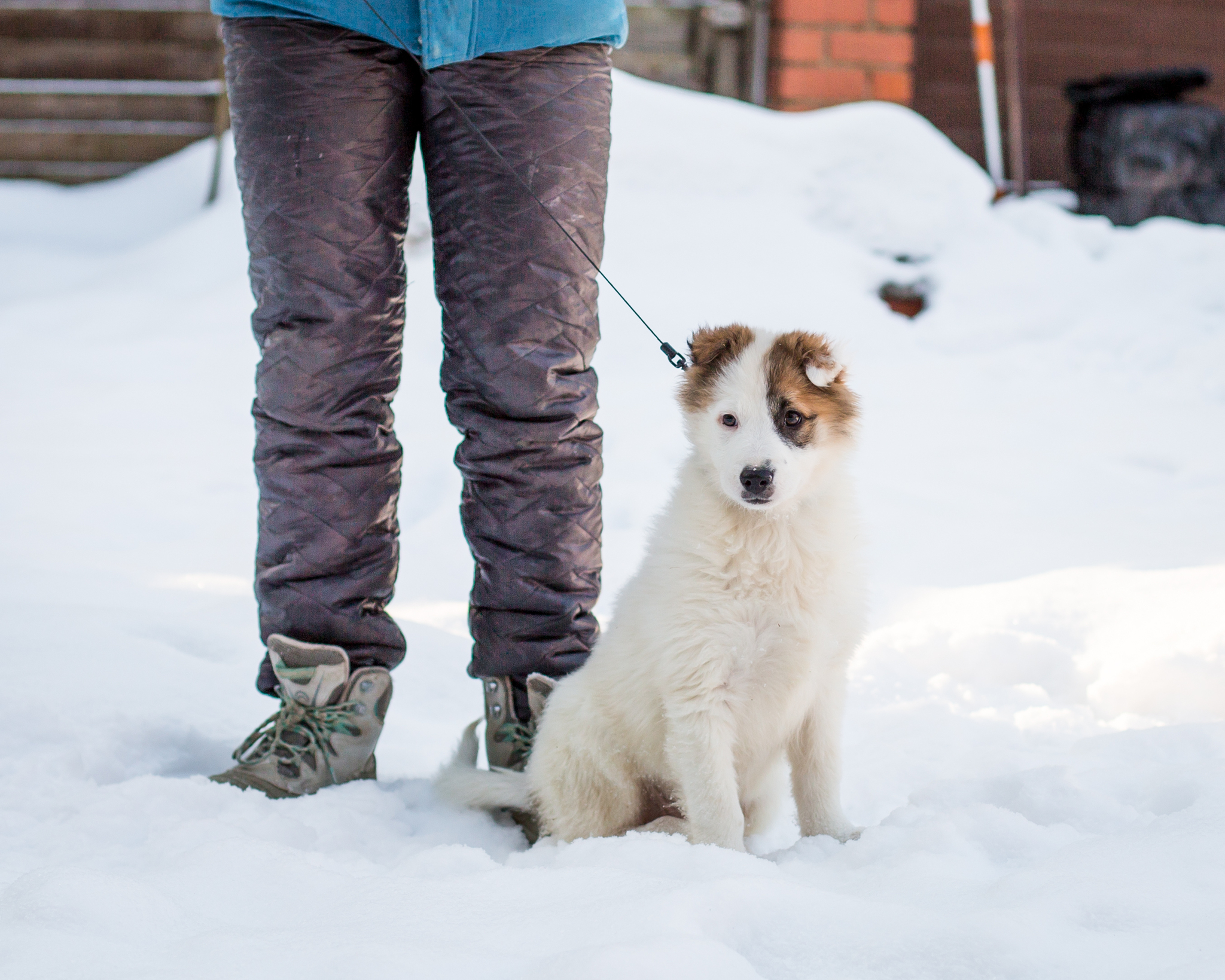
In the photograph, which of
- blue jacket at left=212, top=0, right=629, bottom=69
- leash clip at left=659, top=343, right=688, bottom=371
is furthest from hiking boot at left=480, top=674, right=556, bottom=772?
blue jacket at left=212, top=0, right=629, bottom=69

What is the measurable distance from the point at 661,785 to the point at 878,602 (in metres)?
1.28

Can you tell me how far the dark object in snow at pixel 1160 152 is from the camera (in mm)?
7172

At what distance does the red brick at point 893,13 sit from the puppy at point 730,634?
536 centimetres

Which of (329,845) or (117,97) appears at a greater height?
(117,97)

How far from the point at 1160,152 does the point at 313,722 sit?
734cm

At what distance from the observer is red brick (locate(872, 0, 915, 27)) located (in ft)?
20.6

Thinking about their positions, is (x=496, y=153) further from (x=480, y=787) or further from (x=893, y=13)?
(x=893, y=13)

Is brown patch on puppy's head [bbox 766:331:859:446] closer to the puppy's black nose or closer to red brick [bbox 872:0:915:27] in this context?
the puppy's black nose

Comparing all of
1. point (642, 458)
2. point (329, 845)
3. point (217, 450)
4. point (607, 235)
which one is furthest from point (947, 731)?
point (607, 235)

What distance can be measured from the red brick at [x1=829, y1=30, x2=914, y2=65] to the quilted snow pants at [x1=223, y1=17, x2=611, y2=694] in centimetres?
497

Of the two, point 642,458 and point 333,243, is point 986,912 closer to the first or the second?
point 333,243

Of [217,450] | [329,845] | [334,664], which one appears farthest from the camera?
[217,450]

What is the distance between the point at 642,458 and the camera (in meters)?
3.78

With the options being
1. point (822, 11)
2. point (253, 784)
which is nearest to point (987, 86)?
point (822, 11)
